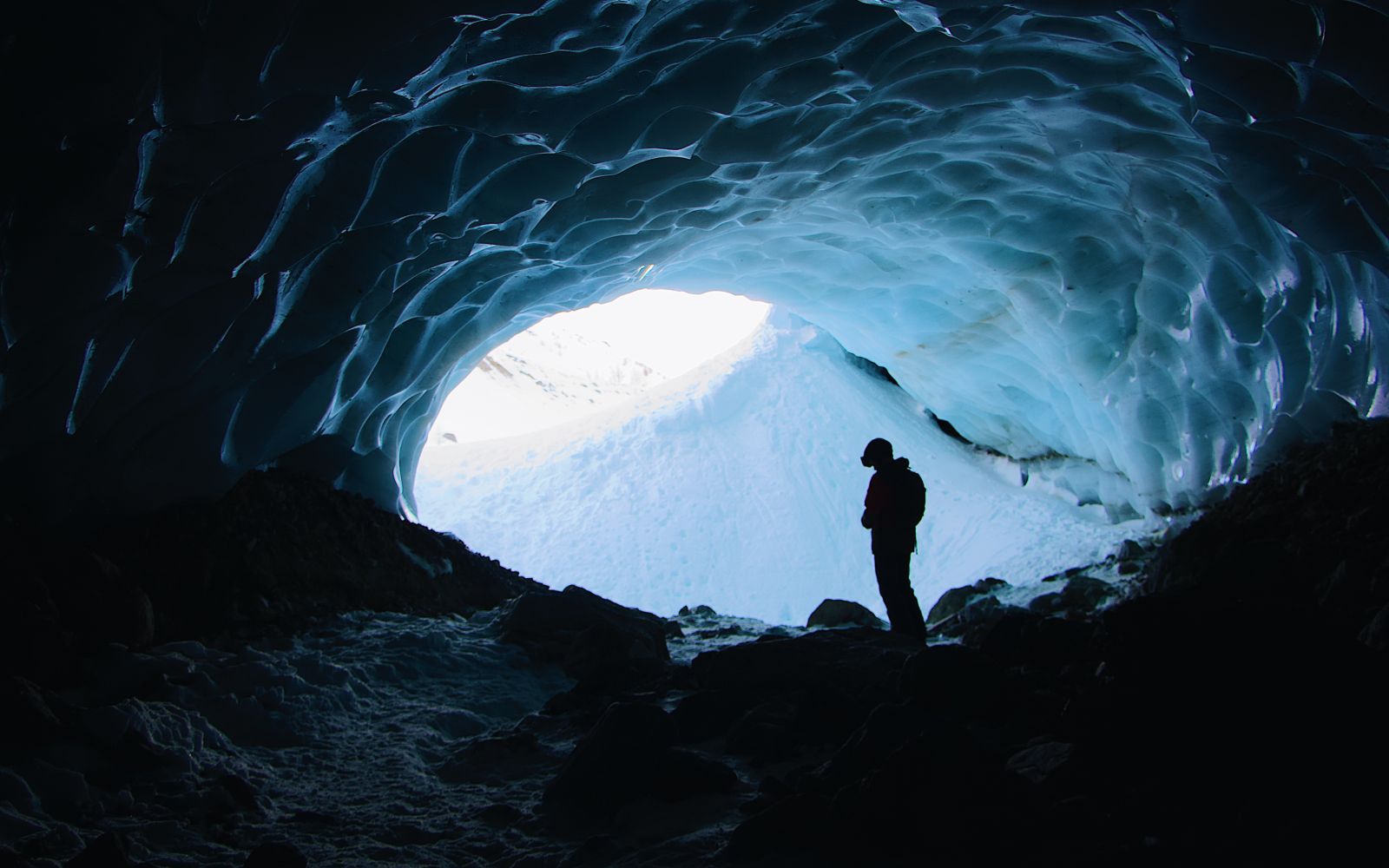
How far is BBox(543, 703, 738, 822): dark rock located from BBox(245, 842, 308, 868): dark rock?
700mm

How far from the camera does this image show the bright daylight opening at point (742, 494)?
38.8 feet

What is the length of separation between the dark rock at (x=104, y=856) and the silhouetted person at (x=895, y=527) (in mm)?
3849

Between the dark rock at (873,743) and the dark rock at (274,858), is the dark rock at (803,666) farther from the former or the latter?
the dark rock at (274,858)

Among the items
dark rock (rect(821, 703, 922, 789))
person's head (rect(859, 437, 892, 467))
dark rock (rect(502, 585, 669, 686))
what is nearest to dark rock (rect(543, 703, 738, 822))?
dark rock (rect(821, 703, 922, 789))

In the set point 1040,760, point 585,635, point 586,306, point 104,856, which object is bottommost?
point 1040,760

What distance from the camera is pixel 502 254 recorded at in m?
5.27

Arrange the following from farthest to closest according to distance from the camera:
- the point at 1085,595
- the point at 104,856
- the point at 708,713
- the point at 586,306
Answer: the point at 586,306 → the point at 1085,595 → the point at 708,713 → the point at 104,856

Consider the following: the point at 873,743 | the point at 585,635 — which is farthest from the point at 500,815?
the point at 585,635

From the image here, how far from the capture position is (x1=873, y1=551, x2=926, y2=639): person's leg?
488cm

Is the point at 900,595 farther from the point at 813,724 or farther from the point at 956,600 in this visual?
the point at 956,600

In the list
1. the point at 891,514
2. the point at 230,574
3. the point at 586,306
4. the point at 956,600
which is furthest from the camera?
the point at 586,306

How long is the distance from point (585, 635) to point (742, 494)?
33.9 ft

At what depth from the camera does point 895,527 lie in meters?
4.88

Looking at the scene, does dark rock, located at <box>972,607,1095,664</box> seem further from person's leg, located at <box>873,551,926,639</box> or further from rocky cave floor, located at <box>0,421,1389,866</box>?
person's leg, located at <box>873,551,926,639</box>
